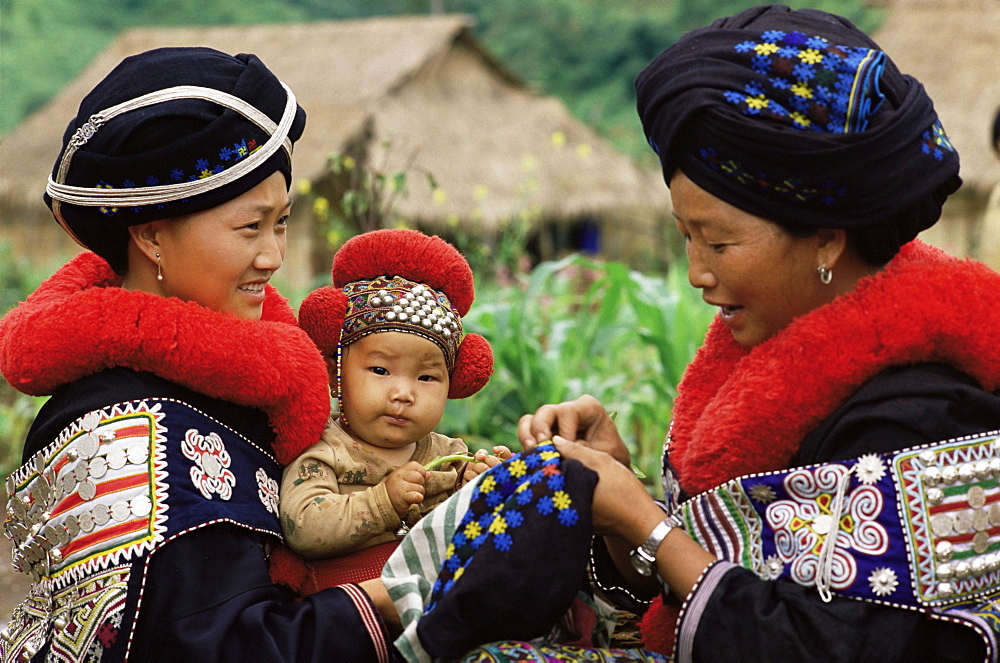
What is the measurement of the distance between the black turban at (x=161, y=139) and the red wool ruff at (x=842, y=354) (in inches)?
45.1

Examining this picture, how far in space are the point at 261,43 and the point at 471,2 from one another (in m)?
10.8

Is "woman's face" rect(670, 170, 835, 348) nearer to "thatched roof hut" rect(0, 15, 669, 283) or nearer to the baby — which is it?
the baby

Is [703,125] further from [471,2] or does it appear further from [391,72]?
[471,2]

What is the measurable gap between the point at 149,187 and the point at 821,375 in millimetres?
1429

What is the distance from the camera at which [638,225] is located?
18.6 metres

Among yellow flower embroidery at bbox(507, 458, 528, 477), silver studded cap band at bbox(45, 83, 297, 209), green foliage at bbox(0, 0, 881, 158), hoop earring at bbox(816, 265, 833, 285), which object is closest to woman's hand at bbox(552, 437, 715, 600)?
yellow flower embroidery at bbox(507, 458, 528, 477)

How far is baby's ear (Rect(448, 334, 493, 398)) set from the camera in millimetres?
2709

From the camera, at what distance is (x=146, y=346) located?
84.4 inches

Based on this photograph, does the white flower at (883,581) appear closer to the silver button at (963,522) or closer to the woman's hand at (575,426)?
the silver button at (963,522)

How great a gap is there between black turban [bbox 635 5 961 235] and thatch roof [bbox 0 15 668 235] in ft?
42.8

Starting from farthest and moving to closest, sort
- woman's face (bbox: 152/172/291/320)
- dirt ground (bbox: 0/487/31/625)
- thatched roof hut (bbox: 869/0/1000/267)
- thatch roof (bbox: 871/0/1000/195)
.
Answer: thatch roof (bbox: 871/0/1000/195) < thatched roof hut (bbox: 869/0/1000/267) < dirt ground (bbox: 0/487/31/625) < woman's face (bbox: 152/172/291/320)

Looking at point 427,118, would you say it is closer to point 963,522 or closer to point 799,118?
point 799,118

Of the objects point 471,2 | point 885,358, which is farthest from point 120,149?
point 471,2

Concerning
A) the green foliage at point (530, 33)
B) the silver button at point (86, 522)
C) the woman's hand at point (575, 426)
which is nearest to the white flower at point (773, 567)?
the woman's hand at point (575, 426)
